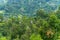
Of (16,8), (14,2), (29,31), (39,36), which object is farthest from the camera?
(14,2)

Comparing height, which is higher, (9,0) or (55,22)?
(55,22)

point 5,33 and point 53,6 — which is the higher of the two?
point 5,33

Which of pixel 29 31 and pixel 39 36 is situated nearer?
pixel 39 36

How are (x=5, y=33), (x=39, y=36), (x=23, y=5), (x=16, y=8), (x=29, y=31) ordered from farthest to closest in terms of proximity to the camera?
(x=23, y=5) < (x=16, y=8) < (x=5, y=33) < (x=29, y=31) < (x=39, y=36)

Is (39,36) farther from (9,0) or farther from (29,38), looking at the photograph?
(9,0)

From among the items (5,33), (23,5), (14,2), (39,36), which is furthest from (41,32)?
(14,2)

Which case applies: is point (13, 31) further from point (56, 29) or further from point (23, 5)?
point (23, 5)

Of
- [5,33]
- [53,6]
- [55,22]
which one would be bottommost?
[53,6]

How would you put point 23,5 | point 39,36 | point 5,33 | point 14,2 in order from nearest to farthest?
point 39,36 → point 5,33 → point 23,5 → point 14,2

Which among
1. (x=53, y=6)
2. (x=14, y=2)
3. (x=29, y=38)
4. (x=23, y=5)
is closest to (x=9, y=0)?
(x=14, y=2)

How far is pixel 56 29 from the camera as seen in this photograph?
32.3ft

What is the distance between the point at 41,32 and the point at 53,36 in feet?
1.87

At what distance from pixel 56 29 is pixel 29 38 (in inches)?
51.2

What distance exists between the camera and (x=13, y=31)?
11.1m
